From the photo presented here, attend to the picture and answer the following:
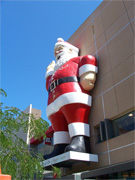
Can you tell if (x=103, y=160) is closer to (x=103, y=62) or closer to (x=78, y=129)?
(x=78, y=129)

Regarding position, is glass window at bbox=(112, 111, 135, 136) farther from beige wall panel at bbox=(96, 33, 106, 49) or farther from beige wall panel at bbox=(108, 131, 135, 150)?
beige wall panel at bbox=(96, 33, 106, 49)

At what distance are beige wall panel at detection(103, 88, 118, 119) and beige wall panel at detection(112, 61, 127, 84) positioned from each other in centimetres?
60

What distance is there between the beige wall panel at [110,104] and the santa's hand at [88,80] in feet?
3.45

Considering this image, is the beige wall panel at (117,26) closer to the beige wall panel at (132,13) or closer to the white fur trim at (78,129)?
the beige wall panel at (132,13)

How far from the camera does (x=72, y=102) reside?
32.5ft

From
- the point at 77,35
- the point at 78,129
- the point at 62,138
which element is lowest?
the point at 62,138

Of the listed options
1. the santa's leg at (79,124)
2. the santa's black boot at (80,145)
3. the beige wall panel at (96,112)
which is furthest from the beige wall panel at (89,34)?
the santa's black boot at (80,145)

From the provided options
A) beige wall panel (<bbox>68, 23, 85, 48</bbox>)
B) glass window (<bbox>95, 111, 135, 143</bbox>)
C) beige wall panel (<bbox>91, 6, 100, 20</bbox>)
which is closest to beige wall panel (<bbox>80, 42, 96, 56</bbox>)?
beige wall panel (<bbox>68, 23, 85, 48</bbox>)

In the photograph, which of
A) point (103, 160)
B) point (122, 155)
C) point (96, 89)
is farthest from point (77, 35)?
point (122, 155)

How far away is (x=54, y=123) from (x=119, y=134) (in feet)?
12.6

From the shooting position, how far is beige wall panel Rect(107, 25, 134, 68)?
936 centimetres

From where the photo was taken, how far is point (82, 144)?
360 inches

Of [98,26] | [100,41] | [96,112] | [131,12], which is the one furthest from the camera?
[98,26]

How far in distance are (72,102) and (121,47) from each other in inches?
149
